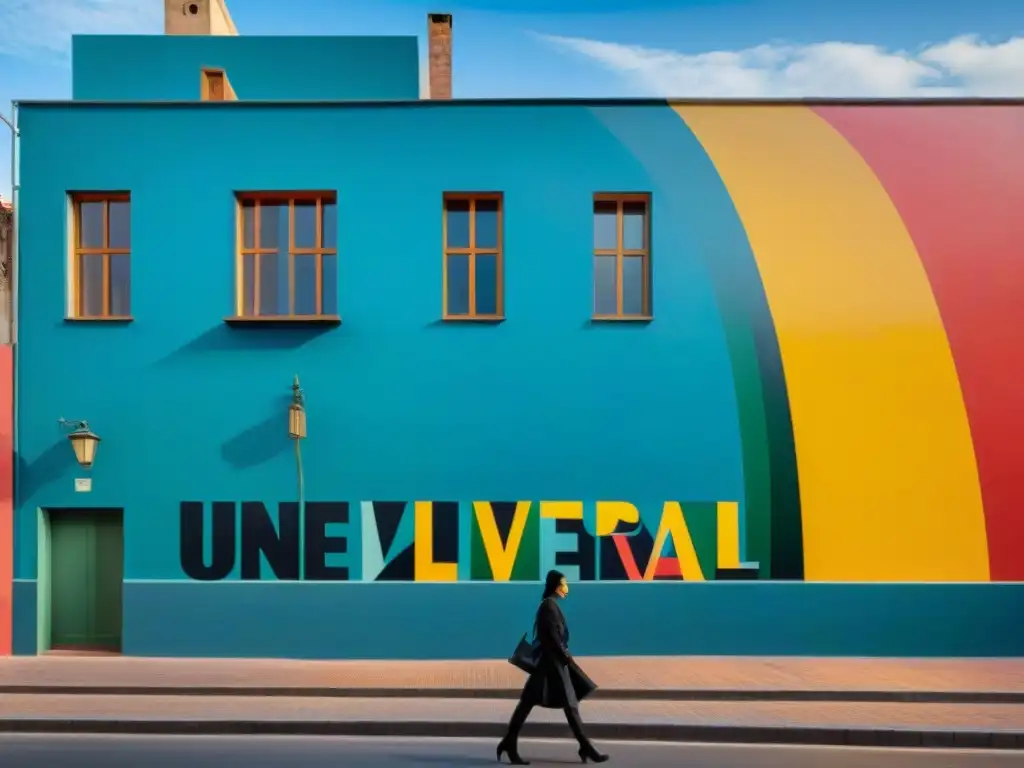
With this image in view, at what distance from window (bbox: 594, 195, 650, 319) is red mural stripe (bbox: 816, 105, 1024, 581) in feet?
10.2

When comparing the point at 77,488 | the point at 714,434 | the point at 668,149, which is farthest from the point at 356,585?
the point at 668,149

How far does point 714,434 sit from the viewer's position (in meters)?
12.1

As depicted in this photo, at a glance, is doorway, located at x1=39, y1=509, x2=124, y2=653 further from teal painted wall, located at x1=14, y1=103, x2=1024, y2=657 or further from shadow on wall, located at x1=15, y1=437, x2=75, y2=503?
shadow on wall, located at x1=15, y1=437, x2=75, y2=503

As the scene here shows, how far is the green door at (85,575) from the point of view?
12281mm

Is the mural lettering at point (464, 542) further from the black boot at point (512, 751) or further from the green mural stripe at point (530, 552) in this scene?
the black boot at point (512, 751)

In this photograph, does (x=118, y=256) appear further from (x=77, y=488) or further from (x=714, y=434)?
(x=714, y=434)

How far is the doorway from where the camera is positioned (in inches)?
484

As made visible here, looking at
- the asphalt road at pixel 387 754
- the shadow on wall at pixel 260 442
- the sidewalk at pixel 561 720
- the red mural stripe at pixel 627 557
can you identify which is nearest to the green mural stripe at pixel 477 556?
the red mural stripe at pixel 627 557

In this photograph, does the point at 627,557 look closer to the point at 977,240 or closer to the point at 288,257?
the point at 288,257

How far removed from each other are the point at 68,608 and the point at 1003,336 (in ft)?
46.4

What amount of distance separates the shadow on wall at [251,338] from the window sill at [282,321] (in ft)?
0.14

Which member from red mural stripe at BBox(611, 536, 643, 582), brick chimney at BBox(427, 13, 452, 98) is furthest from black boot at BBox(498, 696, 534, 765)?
brick chimney at BBox(427, 13, 452, 98)

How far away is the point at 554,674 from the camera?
7.35 metres

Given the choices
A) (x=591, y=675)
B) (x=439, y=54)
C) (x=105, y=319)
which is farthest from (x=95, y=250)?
(x=591, y=675)
